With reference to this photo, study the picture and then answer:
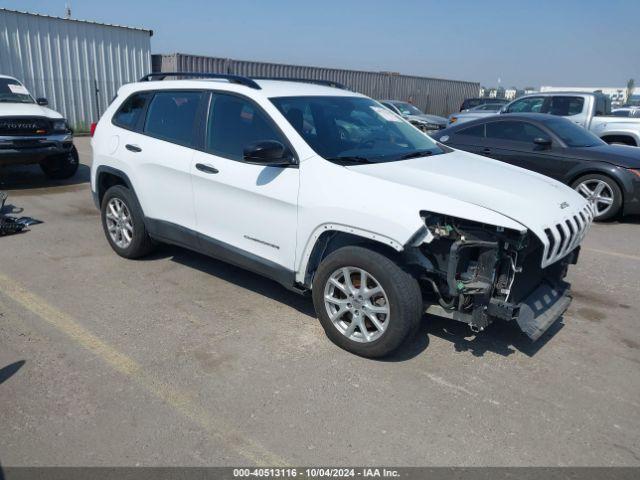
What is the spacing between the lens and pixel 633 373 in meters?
3.69

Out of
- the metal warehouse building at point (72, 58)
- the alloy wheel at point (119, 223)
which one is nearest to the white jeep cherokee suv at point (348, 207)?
the alloy wheel at point (119, 223)

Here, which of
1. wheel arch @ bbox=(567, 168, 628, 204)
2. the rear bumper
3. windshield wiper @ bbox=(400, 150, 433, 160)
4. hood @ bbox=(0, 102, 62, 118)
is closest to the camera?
windshield wiper @ bbox=(400, 150, 433, 160)

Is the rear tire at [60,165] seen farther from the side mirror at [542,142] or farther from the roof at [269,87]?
the side mirror at [542,142]

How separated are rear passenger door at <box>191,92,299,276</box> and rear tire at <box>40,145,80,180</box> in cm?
632

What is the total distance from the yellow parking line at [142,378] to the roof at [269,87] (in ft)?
7.35

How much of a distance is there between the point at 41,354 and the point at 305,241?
1993 millimetres

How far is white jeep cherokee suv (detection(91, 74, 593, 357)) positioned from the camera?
11.3 ft

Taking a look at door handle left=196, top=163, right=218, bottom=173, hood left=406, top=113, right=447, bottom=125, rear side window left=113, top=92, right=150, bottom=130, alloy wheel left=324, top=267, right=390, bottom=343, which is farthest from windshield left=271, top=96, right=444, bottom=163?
hood left=406, top=113, right=447, bottom=125

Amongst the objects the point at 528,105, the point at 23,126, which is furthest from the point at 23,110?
the point at 528,105

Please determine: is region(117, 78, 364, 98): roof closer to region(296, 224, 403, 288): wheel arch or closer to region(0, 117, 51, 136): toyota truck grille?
region(296, 224, 403, 288): wheel arch

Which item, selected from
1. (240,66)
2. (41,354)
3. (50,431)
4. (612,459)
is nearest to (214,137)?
(41,354)

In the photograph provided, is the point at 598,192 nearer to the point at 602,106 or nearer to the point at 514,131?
the point at 514,131

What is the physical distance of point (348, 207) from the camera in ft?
11.8

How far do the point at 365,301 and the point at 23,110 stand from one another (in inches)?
308
